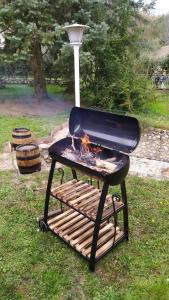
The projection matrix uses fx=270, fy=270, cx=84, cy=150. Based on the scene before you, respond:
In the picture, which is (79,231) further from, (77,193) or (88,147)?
(88,147)

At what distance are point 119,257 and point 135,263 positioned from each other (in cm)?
18

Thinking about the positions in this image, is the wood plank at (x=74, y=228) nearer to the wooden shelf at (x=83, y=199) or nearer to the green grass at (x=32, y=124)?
the wooden shelf at (x=83, y=199)

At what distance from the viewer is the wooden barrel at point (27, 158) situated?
430cm

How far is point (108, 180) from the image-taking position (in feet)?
7.82

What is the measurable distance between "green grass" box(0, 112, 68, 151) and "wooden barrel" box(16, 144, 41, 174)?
6.11 feet

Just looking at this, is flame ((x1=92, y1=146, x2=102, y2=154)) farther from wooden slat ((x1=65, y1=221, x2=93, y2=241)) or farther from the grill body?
wooden slat ((x1=65, y1=221, x2=93, y2=241))

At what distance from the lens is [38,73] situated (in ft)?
34.2

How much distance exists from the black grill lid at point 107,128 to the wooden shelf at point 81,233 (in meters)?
0.94

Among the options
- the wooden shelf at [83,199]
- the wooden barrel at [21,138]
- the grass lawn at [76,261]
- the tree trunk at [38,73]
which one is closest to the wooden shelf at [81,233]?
the grass lawn at [76,261]

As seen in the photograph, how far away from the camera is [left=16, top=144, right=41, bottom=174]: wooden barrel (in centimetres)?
430

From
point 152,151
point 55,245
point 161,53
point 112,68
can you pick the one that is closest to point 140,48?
point 112,68

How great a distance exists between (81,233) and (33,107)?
300 inches

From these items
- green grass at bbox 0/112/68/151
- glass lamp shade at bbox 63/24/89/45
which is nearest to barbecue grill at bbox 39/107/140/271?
glass lamp shade at bbox 63/24/89/45

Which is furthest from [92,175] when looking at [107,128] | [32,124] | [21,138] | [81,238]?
[32,124]
